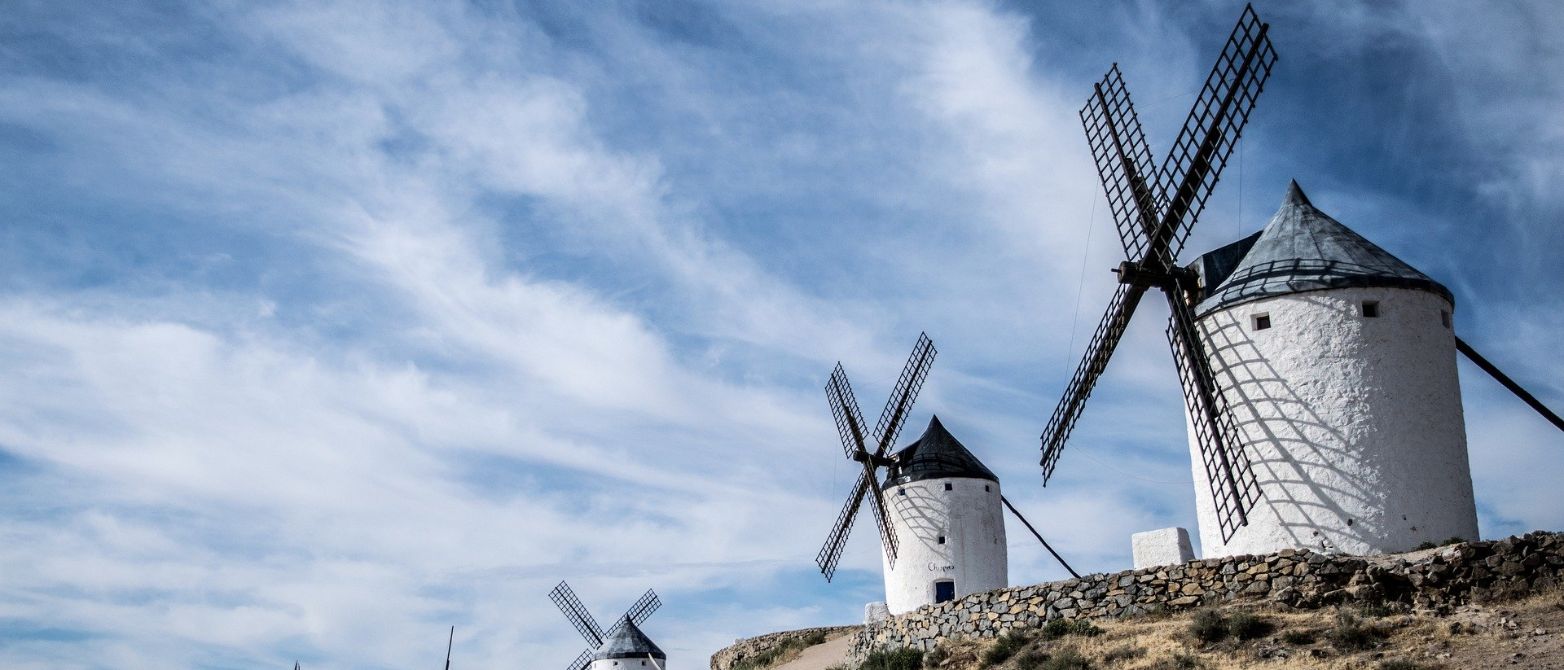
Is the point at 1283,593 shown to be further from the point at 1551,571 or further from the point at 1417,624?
the point at 1551,571

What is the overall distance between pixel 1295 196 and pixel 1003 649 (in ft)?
28.6

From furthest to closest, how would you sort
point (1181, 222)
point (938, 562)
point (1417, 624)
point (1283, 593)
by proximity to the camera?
1. point (938, 562)
2. point (1181, 222)
3. point (1283, 593)
4. point (1417, 624)

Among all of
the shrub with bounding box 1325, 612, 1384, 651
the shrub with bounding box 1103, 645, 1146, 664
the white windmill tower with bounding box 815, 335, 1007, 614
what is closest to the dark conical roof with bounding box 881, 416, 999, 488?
the white windmill tower with bounding box 815, 335, 1007, 614

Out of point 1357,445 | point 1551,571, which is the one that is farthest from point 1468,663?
point 1357,445

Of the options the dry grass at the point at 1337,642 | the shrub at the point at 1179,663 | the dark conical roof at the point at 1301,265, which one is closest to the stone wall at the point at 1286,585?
the dry grass at the point at 1337,642

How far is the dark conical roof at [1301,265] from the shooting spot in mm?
18219

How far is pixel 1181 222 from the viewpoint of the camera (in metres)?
19.8

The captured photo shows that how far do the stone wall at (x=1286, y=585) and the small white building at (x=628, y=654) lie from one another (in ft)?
63.6

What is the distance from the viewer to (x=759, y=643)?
32.4 m

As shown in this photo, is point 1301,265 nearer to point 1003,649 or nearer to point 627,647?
point 1003,649

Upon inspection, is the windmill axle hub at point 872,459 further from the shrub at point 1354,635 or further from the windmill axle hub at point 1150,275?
the shrub at point 1354,635

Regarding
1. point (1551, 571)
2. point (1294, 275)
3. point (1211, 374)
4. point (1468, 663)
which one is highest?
point (1294, 275)

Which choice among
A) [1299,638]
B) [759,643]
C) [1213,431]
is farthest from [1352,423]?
[759,643]

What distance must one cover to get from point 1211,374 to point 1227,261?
2848mm
